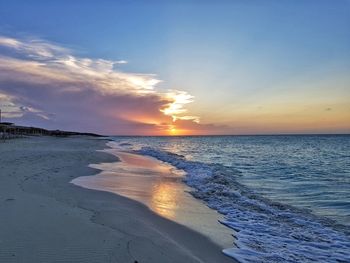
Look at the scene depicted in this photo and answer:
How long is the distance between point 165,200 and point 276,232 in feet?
13.3

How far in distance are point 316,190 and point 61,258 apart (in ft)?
43.8

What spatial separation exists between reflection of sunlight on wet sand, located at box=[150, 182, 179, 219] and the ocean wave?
3.64ft

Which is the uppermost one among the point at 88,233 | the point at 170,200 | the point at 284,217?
the point at 88,233

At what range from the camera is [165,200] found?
11086 mm

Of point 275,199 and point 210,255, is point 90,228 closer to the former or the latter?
point 210,255

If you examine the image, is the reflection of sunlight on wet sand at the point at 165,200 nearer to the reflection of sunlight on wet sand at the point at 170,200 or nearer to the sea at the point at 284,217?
the reflection of sunlight on wet sand at the point at 170,200

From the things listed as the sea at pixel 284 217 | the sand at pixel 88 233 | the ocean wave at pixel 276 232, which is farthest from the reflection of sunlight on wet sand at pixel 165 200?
the ocean wave at pixel 276 232

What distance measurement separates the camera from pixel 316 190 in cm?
1538

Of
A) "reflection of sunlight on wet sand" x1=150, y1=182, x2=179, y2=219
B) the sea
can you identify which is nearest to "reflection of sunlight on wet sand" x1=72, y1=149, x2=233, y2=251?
"reflection of sunlight on wet sand" x1=150, y1=182, x2=179, y2=219

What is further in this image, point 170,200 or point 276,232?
point 170,200

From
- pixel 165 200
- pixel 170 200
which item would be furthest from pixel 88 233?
pixel 170 200

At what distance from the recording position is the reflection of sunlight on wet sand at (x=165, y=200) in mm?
9289

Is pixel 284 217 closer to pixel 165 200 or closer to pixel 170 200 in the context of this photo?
pixel 170 200

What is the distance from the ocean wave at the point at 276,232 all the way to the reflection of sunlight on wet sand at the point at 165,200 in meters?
1.11
